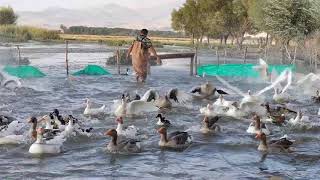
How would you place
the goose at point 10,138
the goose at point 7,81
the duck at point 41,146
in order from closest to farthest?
the duck at point 41,146 → the goose at point 10,138 → the goose at point 7,81

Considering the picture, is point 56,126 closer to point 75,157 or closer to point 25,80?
point 75,157

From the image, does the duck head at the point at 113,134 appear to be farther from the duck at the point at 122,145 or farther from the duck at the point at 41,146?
the duck at the point at 41,146

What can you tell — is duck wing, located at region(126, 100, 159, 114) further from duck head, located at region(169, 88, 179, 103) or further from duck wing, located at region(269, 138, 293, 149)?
duck wing, located at region(269, 138, 293, 149)

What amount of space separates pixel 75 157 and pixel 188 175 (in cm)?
284

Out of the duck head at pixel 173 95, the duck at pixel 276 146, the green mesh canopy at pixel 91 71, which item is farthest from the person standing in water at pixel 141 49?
the duck at pixel 276 146

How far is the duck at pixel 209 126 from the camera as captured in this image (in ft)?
53.7

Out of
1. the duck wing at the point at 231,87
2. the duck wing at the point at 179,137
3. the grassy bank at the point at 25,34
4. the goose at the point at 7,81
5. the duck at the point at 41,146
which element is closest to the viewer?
the duck at the point at 41,146

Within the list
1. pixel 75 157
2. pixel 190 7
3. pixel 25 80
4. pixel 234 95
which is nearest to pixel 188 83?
pixel 234 95

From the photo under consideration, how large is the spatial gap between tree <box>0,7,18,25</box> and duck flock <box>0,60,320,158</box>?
87.0 m

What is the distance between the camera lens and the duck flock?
14039 millimetres

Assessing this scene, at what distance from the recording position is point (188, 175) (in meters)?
12.1

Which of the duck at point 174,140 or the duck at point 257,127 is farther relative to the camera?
the duck at point 257,127

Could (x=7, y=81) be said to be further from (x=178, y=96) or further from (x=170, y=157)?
(x=170, y=157)

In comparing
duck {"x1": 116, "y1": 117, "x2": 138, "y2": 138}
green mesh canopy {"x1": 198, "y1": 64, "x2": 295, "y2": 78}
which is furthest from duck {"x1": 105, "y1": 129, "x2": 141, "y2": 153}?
green mesh canopy {"x1": 198, "y1": 64, "x2": 295, "y2": 78}
